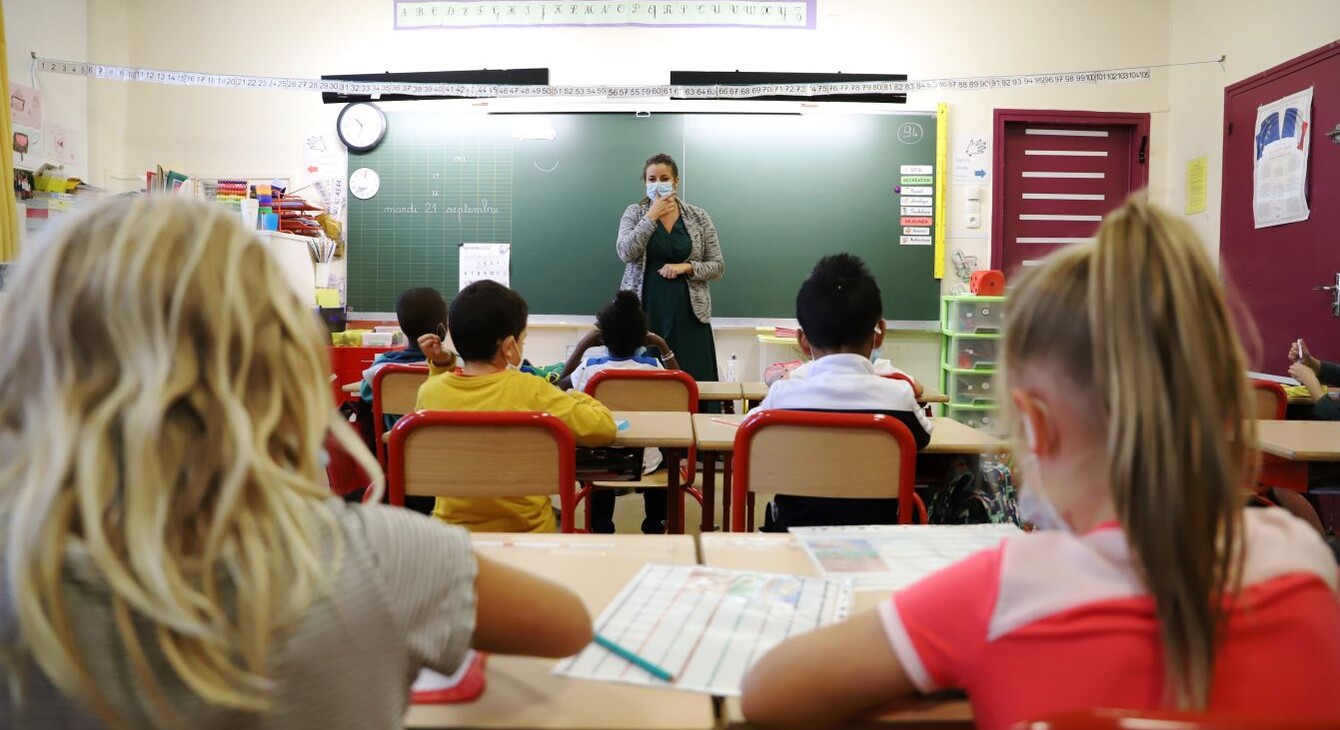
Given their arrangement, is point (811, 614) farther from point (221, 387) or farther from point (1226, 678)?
point (221, 387)

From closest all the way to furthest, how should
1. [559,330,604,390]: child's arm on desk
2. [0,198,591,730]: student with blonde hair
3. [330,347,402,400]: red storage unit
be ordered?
1. [0,198,591,730]: student with blonde hair
2. [559,330,604,390]: child's arm on desk
3. [330,347,402,400]: red storage unit

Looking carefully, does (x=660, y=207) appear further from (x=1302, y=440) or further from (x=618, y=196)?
(x=1302, y=440)

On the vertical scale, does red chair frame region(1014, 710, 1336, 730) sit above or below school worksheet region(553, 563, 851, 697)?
above

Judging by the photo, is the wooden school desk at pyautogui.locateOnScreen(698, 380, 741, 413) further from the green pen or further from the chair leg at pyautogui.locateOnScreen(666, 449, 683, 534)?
the green pen

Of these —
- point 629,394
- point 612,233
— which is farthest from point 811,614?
point 612,233

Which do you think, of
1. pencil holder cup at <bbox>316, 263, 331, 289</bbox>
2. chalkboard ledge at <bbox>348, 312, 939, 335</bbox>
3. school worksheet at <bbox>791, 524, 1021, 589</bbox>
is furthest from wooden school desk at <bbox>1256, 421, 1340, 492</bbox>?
pencil holder cup at <bbox>316, 263, 331, 289</bbox>

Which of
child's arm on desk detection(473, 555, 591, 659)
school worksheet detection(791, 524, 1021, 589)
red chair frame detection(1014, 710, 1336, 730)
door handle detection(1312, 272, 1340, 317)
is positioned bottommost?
school worksheet detection(791, 524, 1021, 589)

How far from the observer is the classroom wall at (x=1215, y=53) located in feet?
13.7

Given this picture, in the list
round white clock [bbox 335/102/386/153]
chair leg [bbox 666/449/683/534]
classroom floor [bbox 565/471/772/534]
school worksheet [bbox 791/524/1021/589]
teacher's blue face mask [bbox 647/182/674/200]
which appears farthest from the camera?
round white clock [bbox 335/102/386/153]

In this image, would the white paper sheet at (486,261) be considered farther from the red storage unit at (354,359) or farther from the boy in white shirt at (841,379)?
the boy in white shirt at (841,379)

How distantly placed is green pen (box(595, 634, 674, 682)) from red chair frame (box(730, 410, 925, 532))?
37.0 inches

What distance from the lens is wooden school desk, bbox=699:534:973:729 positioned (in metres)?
0.74

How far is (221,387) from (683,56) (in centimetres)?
535

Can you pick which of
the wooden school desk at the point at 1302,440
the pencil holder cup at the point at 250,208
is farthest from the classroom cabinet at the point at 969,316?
the pencil holder cup at the point at 250,208
